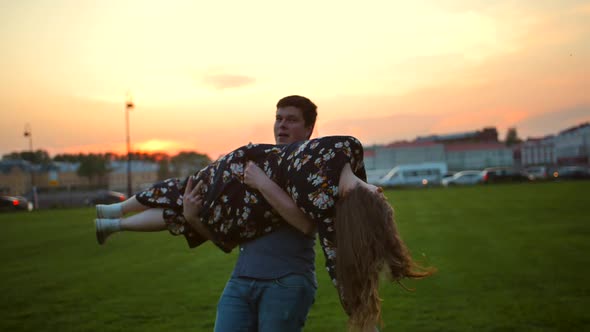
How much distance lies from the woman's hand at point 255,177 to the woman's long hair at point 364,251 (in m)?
0.42

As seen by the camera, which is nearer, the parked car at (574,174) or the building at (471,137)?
the parked car at (574,174)

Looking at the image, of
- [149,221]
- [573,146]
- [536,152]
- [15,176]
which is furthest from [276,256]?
[536,152]

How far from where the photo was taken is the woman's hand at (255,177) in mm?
3430

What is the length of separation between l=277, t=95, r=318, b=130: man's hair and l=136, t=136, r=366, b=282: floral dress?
344mm

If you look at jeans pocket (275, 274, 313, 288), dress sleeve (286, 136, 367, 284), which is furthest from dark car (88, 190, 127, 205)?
dress sleeve (286, 136, 367, 284)

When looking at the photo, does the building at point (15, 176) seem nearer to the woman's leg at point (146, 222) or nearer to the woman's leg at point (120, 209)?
the woman's leg at point (120, 209)

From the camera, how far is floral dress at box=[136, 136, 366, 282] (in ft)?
10.9

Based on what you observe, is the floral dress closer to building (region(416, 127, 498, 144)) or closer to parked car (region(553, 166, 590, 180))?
parked car (region(553, 166, 590, 180))

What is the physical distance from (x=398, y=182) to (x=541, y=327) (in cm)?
6971

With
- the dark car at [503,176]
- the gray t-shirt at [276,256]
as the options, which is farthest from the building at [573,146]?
the gray t-shirt at [276,256]

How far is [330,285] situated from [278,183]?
28.1 ft

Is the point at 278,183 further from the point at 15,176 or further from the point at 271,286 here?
the point at 15,176

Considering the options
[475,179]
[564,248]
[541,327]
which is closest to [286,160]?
[541,327]

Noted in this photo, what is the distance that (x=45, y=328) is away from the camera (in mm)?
8852
